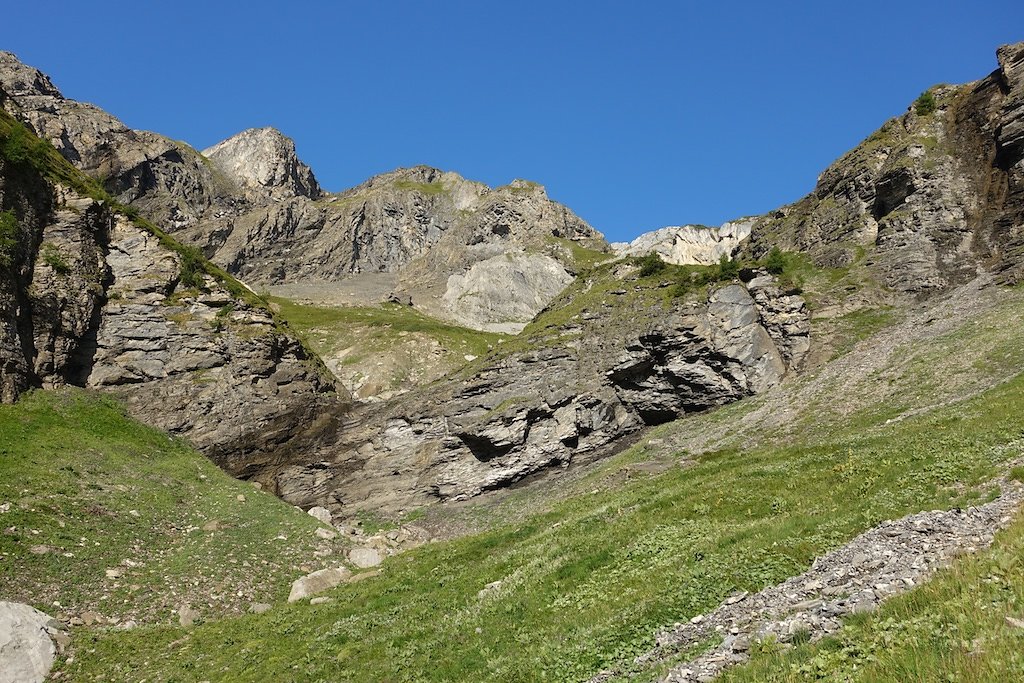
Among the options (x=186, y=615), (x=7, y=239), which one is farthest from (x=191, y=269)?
(x=186, y=615)

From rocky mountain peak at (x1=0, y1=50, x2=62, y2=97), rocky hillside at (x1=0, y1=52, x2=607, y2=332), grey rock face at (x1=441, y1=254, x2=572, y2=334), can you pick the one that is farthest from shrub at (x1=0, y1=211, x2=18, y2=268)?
rocky mountain peak at (x1=0, y1=50, x2=62, y2=97)

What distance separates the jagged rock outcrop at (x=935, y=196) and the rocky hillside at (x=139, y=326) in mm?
51353

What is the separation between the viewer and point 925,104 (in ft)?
208

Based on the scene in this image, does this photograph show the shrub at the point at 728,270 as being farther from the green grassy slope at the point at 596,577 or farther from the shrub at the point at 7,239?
the shrub at the point at 7,239

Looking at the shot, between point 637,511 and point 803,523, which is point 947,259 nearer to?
point 637,511

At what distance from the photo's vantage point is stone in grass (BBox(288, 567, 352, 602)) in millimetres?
24877

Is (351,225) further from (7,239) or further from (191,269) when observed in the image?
(7,239)

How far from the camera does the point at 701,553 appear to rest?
1466cm

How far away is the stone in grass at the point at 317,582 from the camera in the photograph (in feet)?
81.6

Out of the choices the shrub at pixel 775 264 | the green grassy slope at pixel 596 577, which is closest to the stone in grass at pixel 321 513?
the green grassy slope at pixel 596 577

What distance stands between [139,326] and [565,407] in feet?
115

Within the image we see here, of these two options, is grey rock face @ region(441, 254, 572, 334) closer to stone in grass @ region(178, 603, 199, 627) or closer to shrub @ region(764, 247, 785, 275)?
shrub @ region(764, 247, 785, 275)

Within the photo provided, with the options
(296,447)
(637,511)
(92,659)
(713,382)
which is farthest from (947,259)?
(92,659)

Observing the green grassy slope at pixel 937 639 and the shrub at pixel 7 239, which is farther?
the shrub at pixel 7 239
